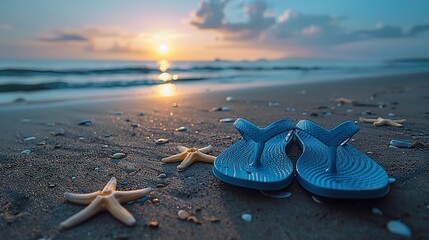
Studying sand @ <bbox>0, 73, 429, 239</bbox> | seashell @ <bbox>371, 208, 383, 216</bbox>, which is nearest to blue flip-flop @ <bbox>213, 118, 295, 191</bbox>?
sand @ <bbox>0, 73, 429, 239</bbox>

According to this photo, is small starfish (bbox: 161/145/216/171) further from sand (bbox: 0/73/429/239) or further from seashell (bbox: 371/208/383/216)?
seashell (bbox: 371/208/383/216)

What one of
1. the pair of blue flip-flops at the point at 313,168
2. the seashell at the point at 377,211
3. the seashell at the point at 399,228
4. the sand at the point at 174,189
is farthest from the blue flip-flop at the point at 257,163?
the seashell at the point at 399,228

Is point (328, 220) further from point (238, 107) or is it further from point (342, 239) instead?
point (238, 107)

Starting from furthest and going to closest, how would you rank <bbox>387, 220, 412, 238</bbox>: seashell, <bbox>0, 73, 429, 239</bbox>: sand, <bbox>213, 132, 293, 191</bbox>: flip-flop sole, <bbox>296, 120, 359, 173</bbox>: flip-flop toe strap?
1. <bbox>296, 120, 359, 173</bbox>: flip-flop toe strap
2. <bbox>213, 132, 293, 191</bbox>: flip-flop sole
3. <bbox>0, 73, 429, 239</bbox>: sand
4. <bbox>387, 220, 412, 238</bbox>: seashell

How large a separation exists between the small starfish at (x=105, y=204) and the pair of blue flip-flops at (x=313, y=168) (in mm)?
663

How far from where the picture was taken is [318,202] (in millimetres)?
1895

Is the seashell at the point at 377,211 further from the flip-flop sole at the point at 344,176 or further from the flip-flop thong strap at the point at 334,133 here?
the flip-flop thong strap at the point at 334,133

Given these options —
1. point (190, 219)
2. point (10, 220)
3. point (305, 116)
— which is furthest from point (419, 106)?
point (10, 220)

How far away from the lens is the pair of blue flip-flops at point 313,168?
1826 mm

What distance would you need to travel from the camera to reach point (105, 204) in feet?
6.04

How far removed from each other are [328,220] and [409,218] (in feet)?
1.45

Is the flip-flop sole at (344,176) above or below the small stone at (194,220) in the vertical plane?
above

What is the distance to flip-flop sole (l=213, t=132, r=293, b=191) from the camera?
198 cm

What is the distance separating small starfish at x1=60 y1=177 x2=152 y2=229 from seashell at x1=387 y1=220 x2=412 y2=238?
1.43 meters
